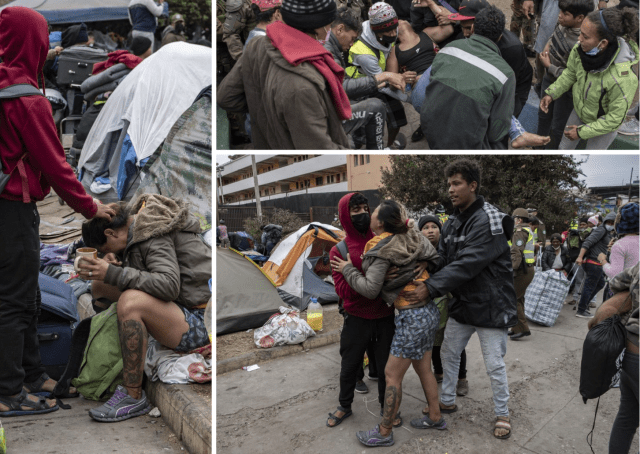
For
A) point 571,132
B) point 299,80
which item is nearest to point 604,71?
point 571,132

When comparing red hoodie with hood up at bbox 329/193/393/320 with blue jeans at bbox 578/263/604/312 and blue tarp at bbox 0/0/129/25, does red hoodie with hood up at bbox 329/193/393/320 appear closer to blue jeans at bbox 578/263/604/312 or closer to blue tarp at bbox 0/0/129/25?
blue jeans at bbox 578/263/604/312

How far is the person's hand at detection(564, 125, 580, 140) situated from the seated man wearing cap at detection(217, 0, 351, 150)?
2.17 m

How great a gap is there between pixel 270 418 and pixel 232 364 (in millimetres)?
1330

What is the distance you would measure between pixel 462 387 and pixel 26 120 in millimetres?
3393

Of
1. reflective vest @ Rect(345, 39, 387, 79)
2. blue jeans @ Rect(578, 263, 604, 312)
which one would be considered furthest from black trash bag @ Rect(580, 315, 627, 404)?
blue jeans @ Rect(578, 263, 604, 312)

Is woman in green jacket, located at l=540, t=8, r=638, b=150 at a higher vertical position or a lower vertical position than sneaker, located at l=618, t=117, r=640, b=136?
higher

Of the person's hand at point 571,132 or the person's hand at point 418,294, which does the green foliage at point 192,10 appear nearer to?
the person's hand at point 571,132

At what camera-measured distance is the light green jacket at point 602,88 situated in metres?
3.33

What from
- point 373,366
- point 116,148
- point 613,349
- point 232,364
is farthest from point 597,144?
point 116,148

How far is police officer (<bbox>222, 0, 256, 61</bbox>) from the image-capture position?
5359 mm

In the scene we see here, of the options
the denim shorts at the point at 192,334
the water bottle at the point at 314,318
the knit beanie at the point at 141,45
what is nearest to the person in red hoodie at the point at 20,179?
the denim shorts at the point at 192,334

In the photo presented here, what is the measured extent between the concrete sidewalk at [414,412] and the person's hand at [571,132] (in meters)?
1.96

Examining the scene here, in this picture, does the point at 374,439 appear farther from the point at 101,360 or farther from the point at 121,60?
the point at 121,60

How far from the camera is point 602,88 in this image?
11.3ft
